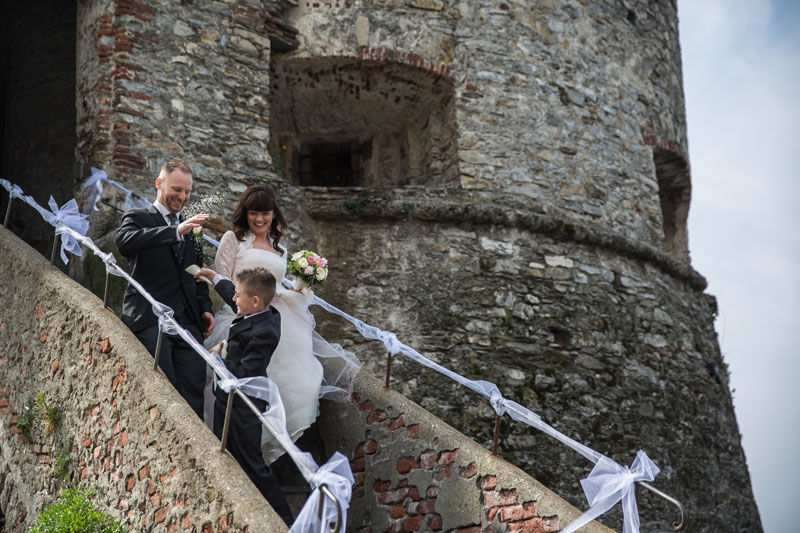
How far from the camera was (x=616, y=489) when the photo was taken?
3.47 metres

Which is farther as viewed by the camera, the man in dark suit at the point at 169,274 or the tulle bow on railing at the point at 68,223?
the tulle bow on railing at the point at 68,223

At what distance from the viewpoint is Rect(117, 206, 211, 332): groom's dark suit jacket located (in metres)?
4.14

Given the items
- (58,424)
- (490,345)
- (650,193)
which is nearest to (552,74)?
(650,193)

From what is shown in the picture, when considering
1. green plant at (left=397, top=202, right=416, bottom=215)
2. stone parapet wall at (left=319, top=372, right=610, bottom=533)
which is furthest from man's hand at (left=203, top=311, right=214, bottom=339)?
green plant at (left=397, top=202, right=416, bottom=215)

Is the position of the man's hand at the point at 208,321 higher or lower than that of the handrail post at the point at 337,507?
higher

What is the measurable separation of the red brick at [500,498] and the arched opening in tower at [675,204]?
24.3 feet

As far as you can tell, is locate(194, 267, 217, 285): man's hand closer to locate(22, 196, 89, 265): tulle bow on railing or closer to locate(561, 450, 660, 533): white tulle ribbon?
locate(22, 196, 89, 265): tulle bow on railing

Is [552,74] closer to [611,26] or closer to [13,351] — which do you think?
[611,26]

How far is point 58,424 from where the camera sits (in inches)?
165

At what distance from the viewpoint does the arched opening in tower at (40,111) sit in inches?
364

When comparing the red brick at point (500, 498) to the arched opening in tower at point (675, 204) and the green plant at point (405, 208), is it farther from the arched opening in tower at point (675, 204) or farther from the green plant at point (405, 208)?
the arched opening in tower at point (675, 204)

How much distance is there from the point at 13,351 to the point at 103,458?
1373 millimetres

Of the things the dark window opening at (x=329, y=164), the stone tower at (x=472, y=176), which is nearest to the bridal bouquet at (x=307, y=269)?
the stone tower at (x=472, y=176)

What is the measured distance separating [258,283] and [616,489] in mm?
1875
